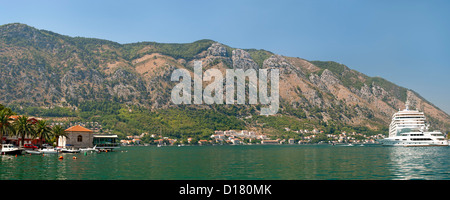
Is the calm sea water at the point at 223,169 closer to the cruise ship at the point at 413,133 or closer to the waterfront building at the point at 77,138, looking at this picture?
the waterfront building at the point at 77,138

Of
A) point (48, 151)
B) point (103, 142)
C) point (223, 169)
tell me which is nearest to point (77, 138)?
point (103, 142)

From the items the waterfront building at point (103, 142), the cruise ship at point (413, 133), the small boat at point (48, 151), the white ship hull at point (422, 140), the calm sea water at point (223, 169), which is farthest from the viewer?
the cruise ship at point (413, 133)

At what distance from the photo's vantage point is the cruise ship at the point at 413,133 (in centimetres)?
18012

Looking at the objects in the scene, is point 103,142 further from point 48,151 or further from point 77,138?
point 48,151

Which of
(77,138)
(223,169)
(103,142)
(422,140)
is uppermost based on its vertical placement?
(77,138)

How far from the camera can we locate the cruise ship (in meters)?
180

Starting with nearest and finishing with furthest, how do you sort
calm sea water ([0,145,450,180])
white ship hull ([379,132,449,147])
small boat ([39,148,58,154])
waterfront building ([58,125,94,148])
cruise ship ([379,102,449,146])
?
1. calm sea water ([0,145,450,180])
2. small boat ([39,148,58,154])
3. waterfront building ([58,125,94,148])
4. white ship hull ([379,132,449,147])
5. cruise ship ([379,102,449,146])

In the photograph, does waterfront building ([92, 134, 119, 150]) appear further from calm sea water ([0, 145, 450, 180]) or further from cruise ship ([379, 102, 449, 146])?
cruise ship ([379, 102, 449, 146])

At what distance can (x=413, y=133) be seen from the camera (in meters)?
182

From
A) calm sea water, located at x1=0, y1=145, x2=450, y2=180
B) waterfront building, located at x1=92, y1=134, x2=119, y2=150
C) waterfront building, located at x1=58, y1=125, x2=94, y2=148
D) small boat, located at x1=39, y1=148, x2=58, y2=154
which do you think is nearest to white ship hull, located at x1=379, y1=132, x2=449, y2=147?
calm sea water, located at x1=0, y1=145, x2=450, y2=180

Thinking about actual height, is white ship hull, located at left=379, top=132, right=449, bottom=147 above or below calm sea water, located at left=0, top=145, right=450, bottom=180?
below

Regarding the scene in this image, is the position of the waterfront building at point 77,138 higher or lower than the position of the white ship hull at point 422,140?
higher

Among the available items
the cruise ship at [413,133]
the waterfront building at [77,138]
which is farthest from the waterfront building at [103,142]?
the cruise ship at [413,133]

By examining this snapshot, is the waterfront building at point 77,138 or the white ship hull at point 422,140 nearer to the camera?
the waterfront building at point 77,138
